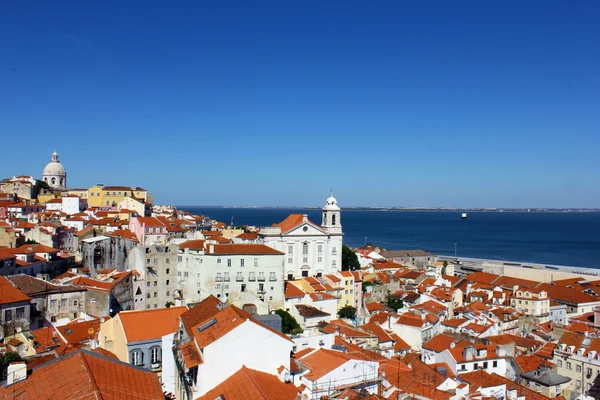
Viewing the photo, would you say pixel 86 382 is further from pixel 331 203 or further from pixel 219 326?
pixel 331 203

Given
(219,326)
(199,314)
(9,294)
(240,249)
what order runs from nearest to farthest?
(219,326) < (199,314) < (9,294) < (240,249)

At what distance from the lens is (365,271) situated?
51.0 metres

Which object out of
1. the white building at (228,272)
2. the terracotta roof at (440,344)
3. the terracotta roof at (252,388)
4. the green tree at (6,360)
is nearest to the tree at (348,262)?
the white building at (228,272)

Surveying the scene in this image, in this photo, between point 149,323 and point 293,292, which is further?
point 293,292

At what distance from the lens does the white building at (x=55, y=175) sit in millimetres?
78500

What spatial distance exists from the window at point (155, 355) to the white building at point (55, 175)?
68015 millimetres

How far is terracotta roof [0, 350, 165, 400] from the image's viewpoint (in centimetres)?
961

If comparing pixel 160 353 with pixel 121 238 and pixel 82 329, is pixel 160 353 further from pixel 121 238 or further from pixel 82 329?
pixel 121 238

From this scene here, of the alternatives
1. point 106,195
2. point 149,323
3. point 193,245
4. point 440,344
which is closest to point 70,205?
point 106,195

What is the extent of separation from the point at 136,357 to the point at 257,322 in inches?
271

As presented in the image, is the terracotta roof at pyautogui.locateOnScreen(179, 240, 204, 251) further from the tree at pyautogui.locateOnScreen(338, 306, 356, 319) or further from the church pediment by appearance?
the church pediment

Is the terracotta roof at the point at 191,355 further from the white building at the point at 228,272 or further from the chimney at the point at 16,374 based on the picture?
the white building at the point at 228,272

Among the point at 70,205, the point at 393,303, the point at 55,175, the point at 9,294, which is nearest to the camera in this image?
the point at 9,294

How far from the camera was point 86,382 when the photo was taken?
975 cm
